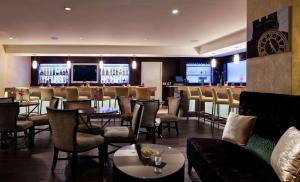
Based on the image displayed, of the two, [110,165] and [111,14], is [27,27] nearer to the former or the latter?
[111,14]

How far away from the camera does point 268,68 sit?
328cm

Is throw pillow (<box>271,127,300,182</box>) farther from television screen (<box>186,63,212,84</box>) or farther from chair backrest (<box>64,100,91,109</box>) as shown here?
television screen (<box>186,63,212,84</box>)

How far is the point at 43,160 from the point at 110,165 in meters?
1.13

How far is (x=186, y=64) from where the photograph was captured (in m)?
11.8

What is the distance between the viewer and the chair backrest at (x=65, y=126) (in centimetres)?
317

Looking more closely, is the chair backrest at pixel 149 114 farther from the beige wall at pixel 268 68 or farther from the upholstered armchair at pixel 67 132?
the beige wall at pixel 268 68

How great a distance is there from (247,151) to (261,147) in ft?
0.54

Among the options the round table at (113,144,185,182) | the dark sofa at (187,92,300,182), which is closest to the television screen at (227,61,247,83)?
the dark sofa at (187,92,300,182)

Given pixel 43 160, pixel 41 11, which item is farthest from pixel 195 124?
pixel 41 11

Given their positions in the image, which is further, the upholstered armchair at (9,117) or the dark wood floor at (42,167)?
the upholstered armchair at (9,117)

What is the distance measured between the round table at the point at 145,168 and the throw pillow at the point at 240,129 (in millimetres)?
848

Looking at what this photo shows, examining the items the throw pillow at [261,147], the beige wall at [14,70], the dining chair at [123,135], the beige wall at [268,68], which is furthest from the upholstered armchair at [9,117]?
the beige wall at [14,70]

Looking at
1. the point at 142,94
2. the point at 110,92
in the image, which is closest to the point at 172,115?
the point at 142,94

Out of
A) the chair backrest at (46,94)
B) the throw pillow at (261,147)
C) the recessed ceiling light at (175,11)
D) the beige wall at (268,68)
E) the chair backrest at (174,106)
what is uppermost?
the recessed ceiling light at (175,11)
